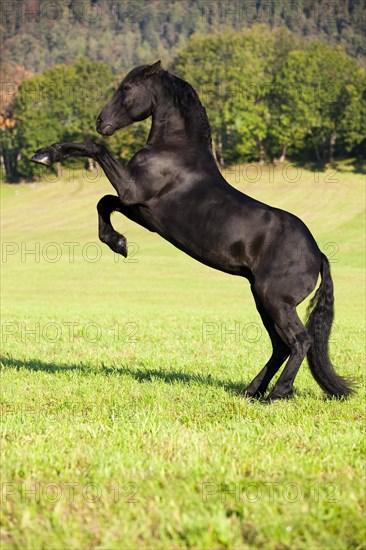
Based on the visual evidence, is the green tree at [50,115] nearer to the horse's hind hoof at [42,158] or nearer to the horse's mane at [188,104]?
the horse's mane at [188,104]

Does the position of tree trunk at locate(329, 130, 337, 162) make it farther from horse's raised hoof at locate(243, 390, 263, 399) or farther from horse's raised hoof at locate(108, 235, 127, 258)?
horse's raised hoof at locate(108, 235, 127, 258)

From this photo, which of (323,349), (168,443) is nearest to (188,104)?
(323,349)

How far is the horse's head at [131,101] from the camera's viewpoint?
687cm

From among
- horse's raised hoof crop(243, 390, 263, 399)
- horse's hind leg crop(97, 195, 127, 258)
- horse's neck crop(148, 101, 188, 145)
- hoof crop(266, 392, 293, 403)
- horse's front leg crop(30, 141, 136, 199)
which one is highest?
horse's neck crop(148, 101, 188, 145)

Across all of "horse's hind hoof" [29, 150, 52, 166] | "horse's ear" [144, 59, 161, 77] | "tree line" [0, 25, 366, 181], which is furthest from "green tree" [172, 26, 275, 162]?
"horse's hind hoof" [29, 150, 52, 166]

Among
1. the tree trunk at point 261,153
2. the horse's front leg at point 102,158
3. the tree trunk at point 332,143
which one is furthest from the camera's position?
the tree trunk at point 261,153

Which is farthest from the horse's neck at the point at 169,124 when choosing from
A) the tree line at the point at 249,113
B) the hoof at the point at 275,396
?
the tree line at the point at 249,113

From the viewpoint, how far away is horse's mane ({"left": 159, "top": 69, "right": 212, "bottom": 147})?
6.92 meters

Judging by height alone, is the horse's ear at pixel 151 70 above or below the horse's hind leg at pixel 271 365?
above

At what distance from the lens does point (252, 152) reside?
8675cm

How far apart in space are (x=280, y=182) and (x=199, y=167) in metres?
68.1

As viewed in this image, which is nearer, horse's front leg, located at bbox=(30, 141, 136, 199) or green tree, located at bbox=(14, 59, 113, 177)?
horse's front leg, located at bbox=(30, 141, 136, 199)

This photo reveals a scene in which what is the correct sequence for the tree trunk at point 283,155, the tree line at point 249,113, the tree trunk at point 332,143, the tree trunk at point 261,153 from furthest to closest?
the tree trunk at point 261,153 → the tree trunk at point 283,155 → the tree line at point 249,113 → the tree trunk at point 332,143

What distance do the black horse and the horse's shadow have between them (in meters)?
1.31
